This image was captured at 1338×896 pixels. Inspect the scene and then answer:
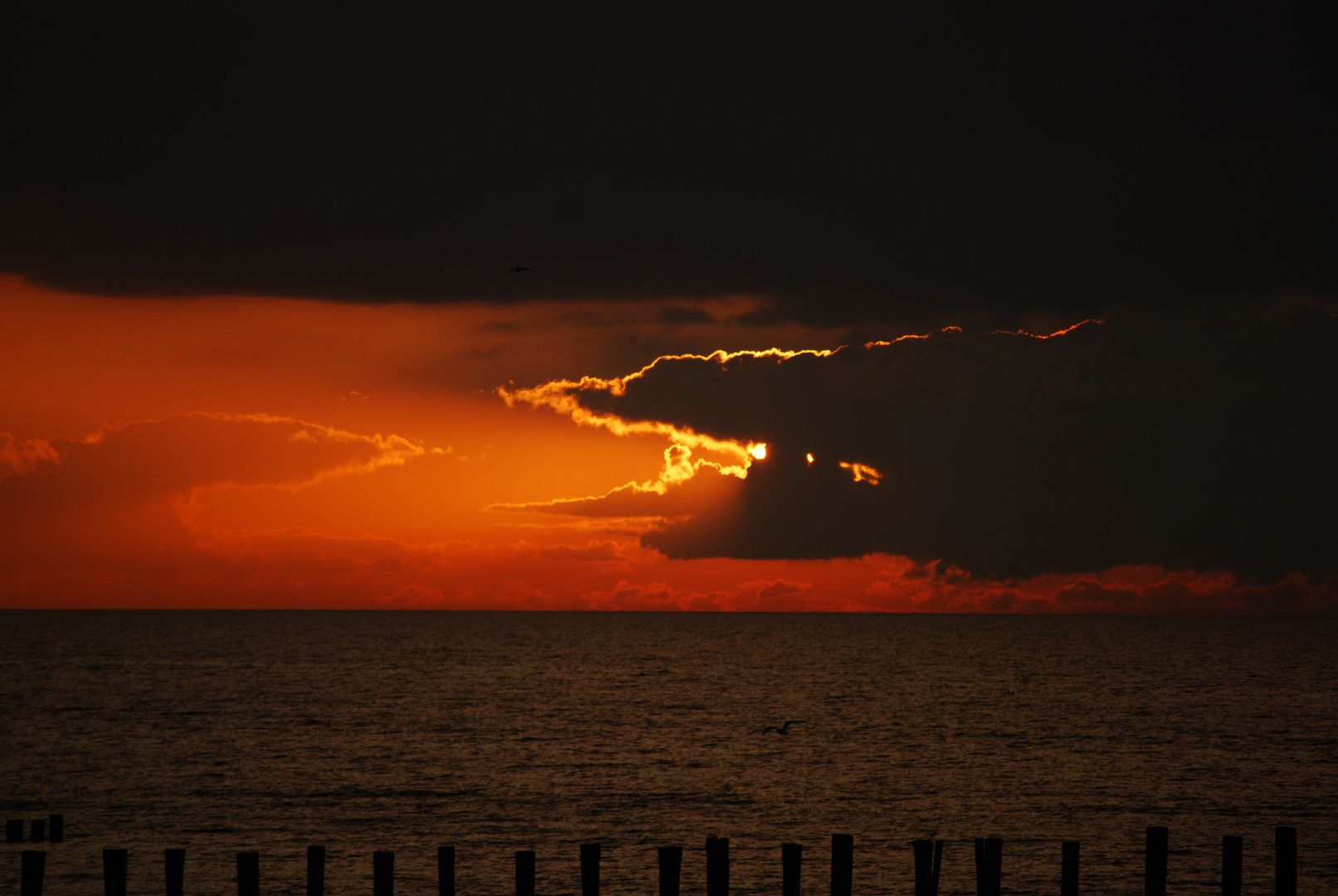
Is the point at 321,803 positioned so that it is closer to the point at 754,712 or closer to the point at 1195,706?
the point at 754,712

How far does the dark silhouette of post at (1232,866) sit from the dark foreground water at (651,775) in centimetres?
768

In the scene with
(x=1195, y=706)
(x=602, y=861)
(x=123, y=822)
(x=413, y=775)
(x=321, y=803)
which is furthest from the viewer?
(x=1195, y=706)

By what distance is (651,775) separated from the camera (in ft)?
165

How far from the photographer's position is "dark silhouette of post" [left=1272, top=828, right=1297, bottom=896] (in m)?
22.9

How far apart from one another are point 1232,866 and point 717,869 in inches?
363

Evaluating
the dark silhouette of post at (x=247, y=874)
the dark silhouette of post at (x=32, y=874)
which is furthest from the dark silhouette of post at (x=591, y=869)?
the dark silhouette of post at (x=32, y=874)

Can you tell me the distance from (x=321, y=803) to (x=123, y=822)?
6422 mm

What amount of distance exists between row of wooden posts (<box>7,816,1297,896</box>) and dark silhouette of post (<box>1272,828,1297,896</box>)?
0.05 feet

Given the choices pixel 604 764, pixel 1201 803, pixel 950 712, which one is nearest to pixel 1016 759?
pixel 1201 803

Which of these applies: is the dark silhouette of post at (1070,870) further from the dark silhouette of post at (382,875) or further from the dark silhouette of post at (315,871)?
the dark silhouette of post at (315,871)

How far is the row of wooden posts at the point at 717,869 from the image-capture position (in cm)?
2094

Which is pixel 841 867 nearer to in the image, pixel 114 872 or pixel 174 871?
pixel 174 871

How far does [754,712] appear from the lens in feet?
262

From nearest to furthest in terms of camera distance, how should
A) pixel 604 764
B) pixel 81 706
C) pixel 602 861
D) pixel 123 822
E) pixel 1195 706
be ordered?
pixel 602 861, pixel 123 822, pixel 604 764, pixel 81 706, pixel 1195 706
